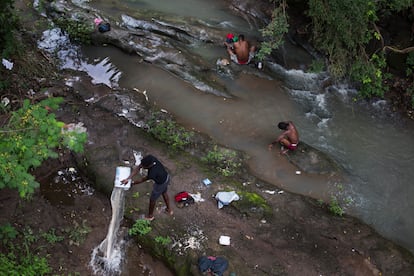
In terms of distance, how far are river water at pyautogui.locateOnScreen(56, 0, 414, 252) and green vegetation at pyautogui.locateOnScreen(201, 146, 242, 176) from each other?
41 centimetres

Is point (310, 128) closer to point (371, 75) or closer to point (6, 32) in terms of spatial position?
point (371, 75)

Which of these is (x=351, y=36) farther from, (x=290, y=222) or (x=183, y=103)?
(x=290, y=222)

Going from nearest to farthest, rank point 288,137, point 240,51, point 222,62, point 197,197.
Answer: point 197,197, point 288,137, point 240,51, point 222,62

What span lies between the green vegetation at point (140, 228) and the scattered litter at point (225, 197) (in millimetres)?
1359

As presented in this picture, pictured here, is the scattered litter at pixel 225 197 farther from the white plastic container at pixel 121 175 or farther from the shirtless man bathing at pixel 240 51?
the shirtless man bathing at pixel 240 51

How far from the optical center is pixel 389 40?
33.6ft

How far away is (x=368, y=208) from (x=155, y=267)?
4358mm

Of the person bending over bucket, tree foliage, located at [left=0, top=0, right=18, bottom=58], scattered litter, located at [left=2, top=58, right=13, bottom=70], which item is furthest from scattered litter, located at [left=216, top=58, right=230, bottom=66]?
scattered litter, located at [left=2, top=58, right=13, bottom=70]

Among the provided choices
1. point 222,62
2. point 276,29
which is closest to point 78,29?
point 222,62

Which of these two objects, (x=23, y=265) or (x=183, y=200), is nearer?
(x=23, y=265)

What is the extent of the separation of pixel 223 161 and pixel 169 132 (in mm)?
1357

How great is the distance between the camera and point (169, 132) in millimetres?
8727

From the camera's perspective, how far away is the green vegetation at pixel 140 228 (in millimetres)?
6855

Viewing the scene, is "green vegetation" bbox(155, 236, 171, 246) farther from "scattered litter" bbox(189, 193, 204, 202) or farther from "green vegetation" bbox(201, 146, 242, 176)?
"green vegetation" bbox(201, 146, 242, 176)
